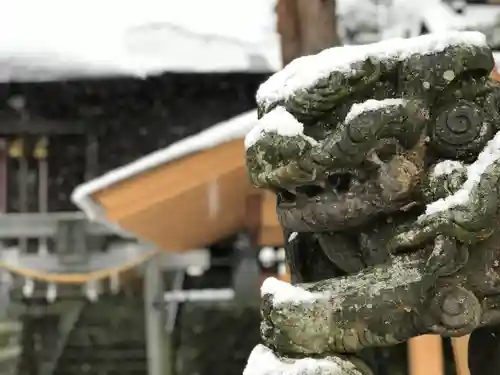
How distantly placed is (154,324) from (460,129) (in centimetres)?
419

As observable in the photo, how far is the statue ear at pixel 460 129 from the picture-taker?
0.84 m

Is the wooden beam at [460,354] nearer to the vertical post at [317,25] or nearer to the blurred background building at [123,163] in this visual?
the vertical post at [317,25]

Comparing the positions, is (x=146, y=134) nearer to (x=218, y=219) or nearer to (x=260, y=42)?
(x=260, y=42)

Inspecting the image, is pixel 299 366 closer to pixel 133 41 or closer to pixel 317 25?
pixel 317 25

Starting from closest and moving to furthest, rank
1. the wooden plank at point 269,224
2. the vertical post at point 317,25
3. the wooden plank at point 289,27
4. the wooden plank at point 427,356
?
1. the wooden plank at point 427,356
2. the vertical post at point 317,25
3. the wooden plank at point 289,27
4. the wooden plank at point 269,224

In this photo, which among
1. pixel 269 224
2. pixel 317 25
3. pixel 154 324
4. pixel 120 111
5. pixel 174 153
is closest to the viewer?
pixel 174 153

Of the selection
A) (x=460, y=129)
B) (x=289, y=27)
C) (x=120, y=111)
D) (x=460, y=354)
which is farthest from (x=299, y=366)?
(x=120, y=111)

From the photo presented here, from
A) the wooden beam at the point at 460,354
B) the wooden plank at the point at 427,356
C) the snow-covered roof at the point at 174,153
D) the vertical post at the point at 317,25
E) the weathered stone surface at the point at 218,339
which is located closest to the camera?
the wooden beam at the point at 460,354

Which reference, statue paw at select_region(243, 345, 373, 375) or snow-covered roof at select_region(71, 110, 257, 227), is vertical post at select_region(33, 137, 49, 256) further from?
statue paw at select_region(243, 345, 373, 375)

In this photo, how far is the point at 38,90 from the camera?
6.02 m

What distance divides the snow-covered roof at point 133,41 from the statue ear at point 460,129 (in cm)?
472

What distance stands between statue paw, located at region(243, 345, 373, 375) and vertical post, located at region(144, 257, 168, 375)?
402cm

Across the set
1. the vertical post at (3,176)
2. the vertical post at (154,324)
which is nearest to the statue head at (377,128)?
the vertical post at (154,324)

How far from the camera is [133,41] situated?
20.5 ft
